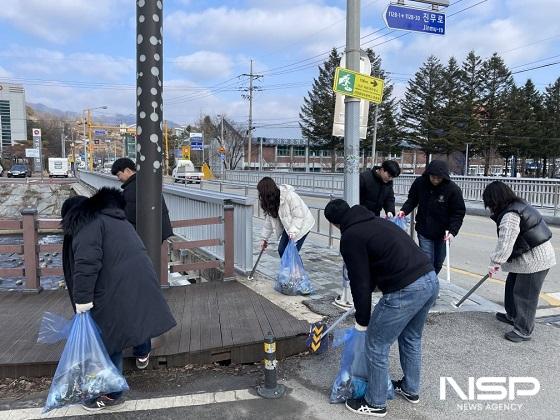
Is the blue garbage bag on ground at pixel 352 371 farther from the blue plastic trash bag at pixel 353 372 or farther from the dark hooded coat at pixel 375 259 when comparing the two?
the dark hooded coat at pixel 375 259

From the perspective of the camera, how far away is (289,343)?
4129mm

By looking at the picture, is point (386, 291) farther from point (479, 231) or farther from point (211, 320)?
point (479, 231)

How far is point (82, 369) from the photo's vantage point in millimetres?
3109

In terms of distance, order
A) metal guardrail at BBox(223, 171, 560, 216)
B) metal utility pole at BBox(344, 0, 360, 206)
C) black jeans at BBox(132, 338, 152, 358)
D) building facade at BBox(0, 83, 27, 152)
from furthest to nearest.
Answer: building facade at BBox(0, 83, 27, 152), metal guardrail at BBox(223, 171, 560, 216), metal utility pole at BBox(344, 0, 360, 206), black jeans at BBox(132, 338, 152, 358)

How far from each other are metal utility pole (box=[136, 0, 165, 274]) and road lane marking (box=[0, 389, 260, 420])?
3.86 feet

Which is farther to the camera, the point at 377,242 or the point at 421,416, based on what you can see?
the point at 421,416

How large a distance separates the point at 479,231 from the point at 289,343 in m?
9.60

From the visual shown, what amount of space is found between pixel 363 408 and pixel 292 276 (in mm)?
2372

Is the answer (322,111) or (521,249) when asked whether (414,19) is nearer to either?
(521,249)

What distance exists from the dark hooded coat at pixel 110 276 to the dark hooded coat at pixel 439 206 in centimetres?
328

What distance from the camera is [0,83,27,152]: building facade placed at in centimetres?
8988

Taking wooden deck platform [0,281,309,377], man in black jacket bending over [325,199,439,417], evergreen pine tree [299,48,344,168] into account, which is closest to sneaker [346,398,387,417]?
man in black jacket bending over [325,199,439,417]

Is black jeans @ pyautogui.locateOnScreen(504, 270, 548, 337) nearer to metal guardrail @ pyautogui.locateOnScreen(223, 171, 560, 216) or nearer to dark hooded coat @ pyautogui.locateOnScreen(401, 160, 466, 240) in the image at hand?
dark hooded coat @ pyautogui.locateOnScreen(401, 160, 466, 240)

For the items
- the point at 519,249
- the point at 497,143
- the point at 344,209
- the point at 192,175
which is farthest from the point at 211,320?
the point at 497,143
